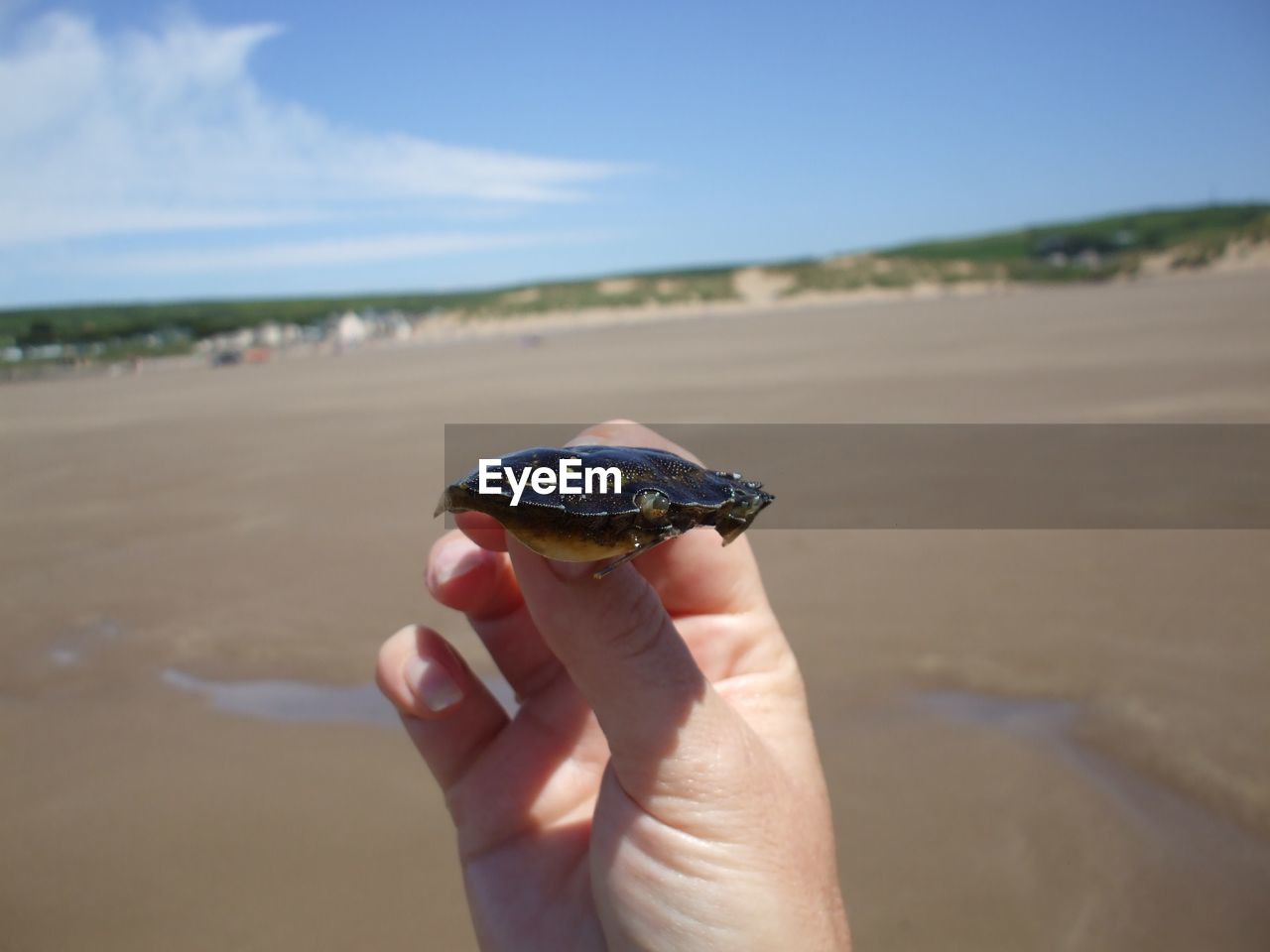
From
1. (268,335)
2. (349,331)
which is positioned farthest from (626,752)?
(268,335)

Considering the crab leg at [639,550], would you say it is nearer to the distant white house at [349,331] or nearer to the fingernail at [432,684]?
the fingernail at [432,684]

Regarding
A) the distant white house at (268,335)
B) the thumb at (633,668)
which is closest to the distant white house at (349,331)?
the distant white house at (268,335)

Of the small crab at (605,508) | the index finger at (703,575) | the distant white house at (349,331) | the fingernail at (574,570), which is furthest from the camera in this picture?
the distant white house at (349,331)

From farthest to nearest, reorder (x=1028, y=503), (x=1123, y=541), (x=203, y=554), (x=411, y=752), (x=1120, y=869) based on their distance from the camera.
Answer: (x=203, y=554) → (x=1028, y=503) → (x=1123, y=541) → (x=411, y=752) → (x=1120, y=869)

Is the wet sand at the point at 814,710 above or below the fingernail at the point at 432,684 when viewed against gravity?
below

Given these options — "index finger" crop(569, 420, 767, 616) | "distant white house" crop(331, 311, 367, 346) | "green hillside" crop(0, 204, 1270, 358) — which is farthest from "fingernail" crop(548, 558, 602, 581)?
"distant white house" crop(331, 311, 367, 346)

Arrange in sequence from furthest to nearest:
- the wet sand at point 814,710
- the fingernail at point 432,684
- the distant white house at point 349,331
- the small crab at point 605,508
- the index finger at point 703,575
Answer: the distant white house at point 349,331 → the wet sand at point 814,710 → the index finger at point 703,575 → the fingernail at point 432,684 → the small crab at point 605,508

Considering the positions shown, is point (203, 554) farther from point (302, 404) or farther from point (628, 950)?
point (302, 404)

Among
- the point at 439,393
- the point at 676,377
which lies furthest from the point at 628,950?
the point at 439,393

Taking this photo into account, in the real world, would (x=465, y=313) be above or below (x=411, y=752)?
above
